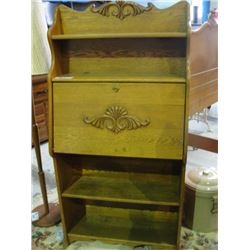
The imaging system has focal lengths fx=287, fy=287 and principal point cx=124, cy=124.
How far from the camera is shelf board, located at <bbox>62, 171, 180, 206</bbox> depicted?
59.1 inches

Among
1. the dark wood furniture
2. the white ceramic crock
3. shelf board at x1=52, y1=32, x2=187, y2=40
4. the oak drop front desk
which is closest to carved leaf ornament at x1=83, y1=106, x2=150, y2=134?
the oak drop front desk

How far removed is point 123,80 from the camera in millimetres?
1310

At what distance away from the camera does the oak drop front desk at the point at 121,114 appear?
132 centimetres

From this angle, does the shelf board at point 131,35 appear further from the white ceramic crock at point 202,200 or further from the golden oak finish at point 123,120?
the white ceramic crock at point 202,200

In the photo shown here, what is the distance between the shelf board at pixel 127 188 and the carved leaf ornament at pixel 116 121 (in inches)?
15.6

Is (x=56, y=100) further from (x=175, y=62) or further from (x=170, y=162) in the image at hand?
(x=170, y=162)

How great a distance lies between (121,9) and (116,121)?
564mm

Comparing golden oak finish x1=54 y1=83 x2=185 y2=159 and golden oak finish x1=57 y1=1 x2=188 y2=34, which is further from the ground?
golden oak finish x1=57 y1=1 x2=188 y2=34

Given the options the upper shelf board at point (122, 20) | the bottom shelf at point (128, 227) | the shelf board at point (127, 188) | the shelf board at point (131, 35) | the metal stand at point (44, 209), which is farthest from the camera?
the metal stand at point (44, 209)

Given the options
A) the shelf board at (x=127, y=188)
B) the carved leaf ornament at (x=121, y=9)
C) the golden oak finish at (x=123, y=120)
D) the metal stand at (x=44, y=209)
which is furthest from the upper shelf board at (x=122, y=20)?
the shelf board at (x=127, y=188)

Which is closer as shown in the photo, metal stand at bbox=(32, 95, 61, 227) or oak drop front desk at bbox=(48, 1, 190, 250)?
oak drop front desk at bbox=(48, 1, 190, 250)

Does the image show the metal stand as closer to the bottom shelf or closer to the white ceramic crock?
the bottom shelf
